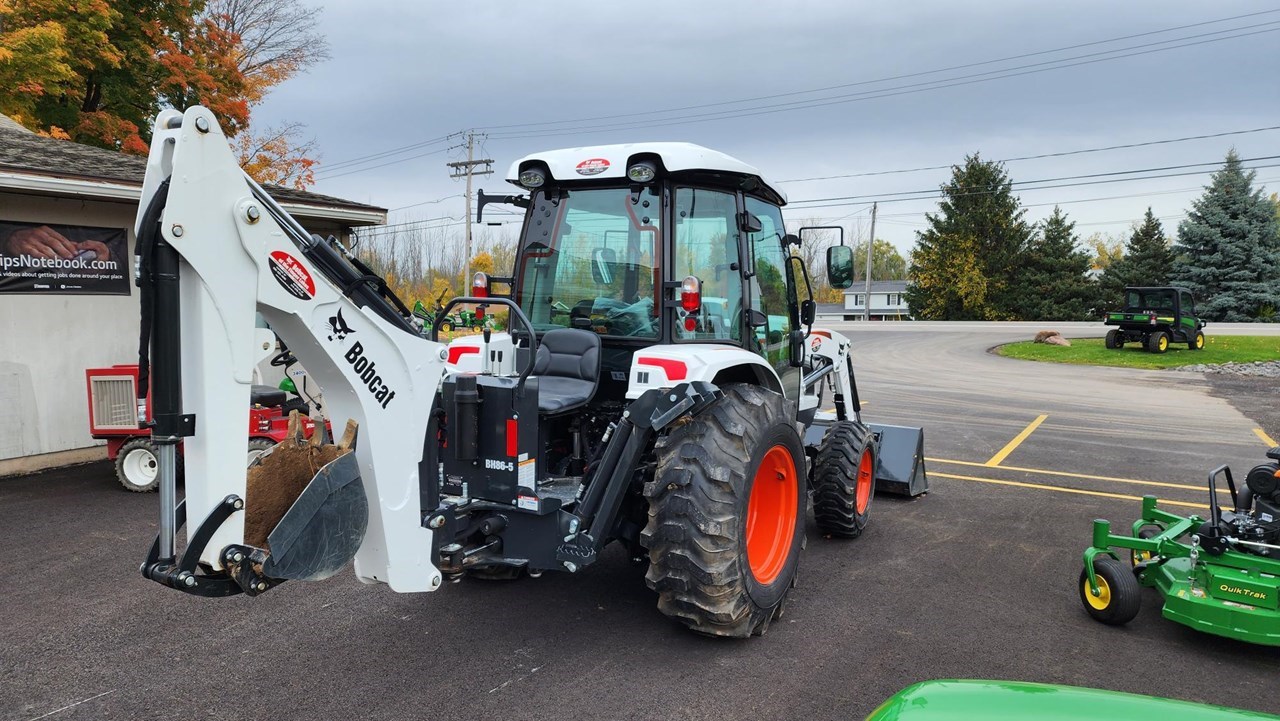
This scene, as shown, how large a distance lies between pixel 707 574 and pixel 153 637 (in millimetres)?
2944

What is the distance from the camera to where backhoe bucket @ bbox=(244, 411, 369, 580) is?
279 centimetres

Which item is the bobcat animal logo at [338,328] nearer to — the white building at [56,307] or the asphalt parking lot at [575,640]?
the asphalt parking lot at [575,640]

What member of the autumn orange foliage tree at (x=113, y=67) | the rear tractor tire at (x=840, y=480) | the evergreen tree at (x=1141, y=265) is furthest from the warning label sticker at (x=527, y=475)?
the evergreen tree at (x=1141, y=265)

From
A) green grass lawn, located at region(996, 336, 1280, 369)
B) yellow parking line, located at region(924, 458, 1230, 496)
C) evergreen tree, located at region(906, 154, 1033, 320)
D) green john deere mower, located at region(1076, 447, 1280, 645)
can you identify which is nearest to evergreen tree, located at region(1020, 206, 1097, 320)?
evergreen tree, located at region(906, 154, 1033, 320)

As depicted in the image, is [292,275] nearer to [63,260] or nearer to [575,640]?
[575,640]

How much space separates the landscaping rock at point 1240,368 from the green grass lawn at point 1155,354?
454 mm

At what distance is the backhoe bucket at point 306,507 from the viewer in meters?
2.79

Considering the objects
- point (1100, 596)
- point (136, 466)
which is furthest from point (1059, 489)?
point (136, 466)

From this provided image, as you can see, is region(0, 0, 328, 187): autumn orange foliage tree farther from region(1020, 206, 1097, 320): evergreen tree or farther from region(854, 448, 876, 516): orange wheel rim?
region(1020, 206, 1097, 320): evergreen tree

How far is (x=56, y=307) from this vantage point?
8312mm

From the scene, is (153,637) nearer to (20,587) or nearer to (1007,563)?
(20,587)

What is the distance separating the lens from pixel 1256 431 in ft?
37.6

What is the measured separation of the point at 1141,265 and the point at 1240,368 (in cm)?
2439

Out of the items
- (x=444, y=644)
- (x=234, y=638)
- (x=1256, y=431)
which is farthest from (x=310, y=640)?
(x=1256, y=431)
